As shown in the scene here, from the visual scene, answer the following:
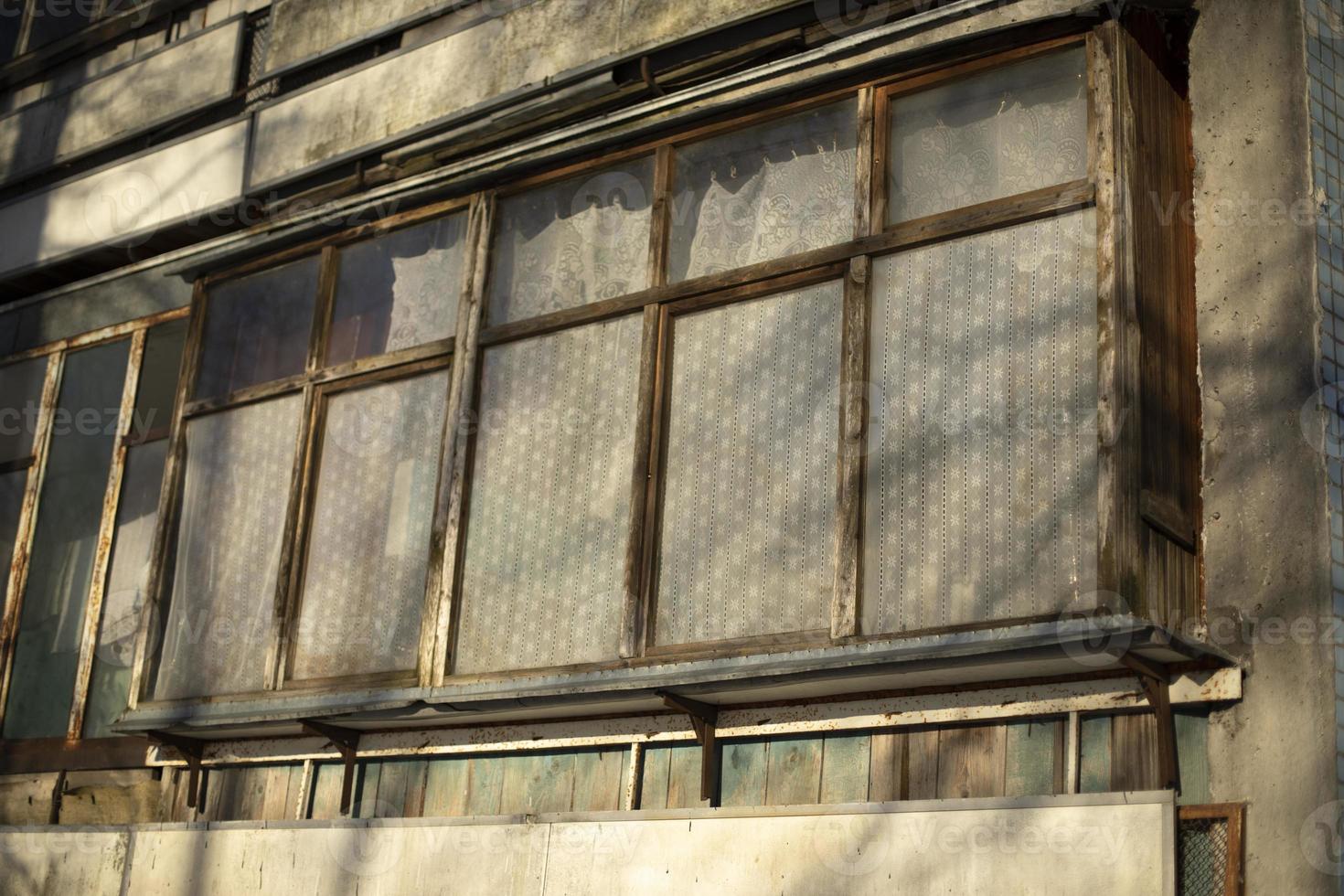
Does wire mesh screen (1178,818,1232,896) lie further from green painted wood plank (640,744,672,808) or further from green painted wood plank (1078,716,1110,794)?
green painted wood plank (640,744,672,808)

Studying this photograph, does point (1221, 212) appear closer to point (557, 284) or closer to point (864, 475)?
point (864, 475)

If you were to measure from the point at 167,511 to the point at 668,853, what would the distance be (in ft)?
13.1

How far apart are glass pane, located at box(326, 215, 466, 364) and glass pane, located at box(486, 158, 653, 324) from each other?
0.29 metres

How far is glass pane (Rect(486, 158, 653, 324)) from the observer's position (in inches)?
318

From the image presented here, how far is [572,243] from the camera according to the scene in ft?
27.2

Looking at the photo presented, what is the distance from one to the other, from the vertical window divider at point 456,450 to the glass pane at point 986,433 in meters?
2.18

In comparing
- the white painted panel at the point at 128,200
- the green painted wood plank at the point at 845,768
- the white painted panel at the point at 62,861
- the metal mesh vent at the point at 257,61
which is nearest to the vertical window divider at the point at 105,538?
the white painted panel at the point at 128,200

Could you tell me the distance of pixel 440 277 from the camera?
8750 mm

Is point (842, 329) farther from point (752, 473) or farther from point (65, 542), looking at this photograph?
point (65, 542)

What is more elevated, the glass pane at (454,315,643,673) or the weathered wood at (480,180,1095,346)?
the weathered wood at (480,180,1095,346)

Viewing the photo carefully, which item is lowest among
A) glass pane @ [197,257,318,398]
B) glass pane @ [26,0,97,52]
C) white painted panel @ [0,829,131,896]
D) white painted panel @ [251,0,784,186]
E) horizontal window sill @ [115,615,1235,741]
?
white painted panel @ [0,829,131,896]

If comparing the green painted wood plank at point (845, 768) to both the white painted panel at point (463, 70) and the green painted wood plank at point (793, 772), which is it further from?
the white painted panel at point (463, 70)

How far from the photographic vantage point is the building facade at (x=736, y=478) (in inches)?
246

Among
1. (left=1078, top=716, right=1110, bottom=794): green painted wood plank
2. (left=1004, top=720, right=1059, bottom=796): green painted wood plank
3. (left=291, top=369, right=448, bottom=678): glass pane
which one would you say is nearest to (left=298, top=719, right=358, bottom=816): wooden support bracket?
(left=291, top=369, right=448, bottom=678): glass pane
